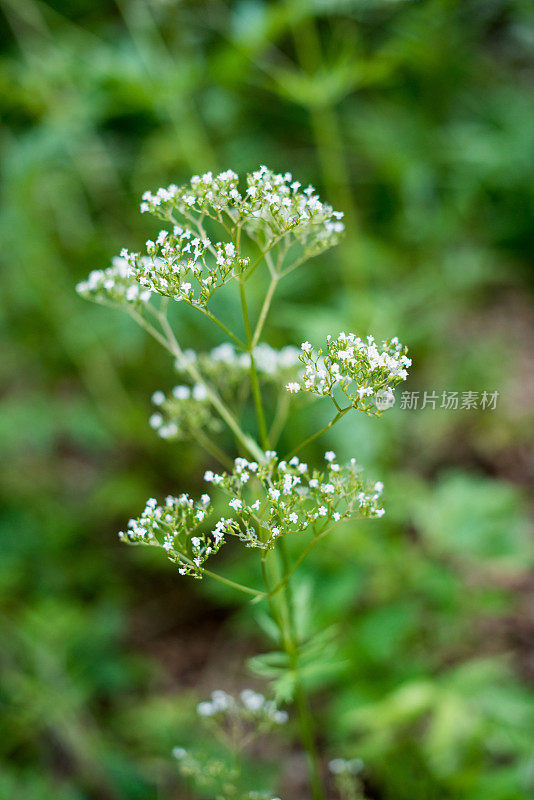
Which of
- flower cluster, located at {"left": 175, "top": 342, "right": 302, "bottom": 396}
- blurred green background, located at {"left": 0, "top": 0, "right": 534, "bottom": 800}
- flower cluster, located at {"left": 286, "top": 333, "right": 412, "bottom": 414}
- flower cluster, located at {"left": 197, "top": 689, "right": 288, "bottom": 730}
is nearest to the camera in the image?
flower cluster, located at {"left": 286, "top": 333, "right": 412, "bottom": 414}

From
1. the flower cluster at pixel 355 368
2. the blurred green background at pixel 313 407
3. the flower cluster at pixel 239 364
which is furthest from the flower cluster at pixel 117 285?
the blurred green background at pixel 313 407

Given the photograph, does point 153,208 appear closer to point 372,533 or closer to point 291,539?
point 291,539

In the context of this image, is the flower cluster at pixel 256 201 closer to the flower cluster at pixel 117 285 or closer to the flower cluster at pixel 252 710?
the flower cluster at pixel 117 285

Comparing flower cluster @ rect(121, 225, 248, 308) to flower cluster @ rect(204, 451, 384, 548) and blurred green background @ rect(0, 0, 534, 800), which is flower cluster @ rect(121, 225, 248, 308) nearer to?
flower cluster @ rect(204, 451, 384, 548)

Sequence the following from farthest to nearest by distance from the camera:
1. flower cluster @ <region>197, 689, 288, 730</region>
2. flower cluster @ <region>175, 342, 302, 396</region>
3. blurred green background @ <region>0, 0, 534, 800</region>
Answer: blurred green background @ <region>0, 0, 534, 800</region>
flower cluster @ <region>175, 342, 302, 396</region>
flower cluster @ <region>197, 689, 288, 730</region>

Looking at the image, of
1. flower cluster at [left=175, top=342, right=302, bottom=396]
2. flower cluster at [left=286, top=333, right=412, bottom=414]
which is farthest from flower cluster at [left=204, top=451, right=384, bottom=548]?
flower cluster at [left=175, top=342, right=302, bottom=396]

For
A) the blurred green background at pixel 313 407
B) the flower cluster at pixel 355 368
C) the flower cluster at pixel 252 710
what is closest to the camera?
the flower cluster at pixel 355 368
